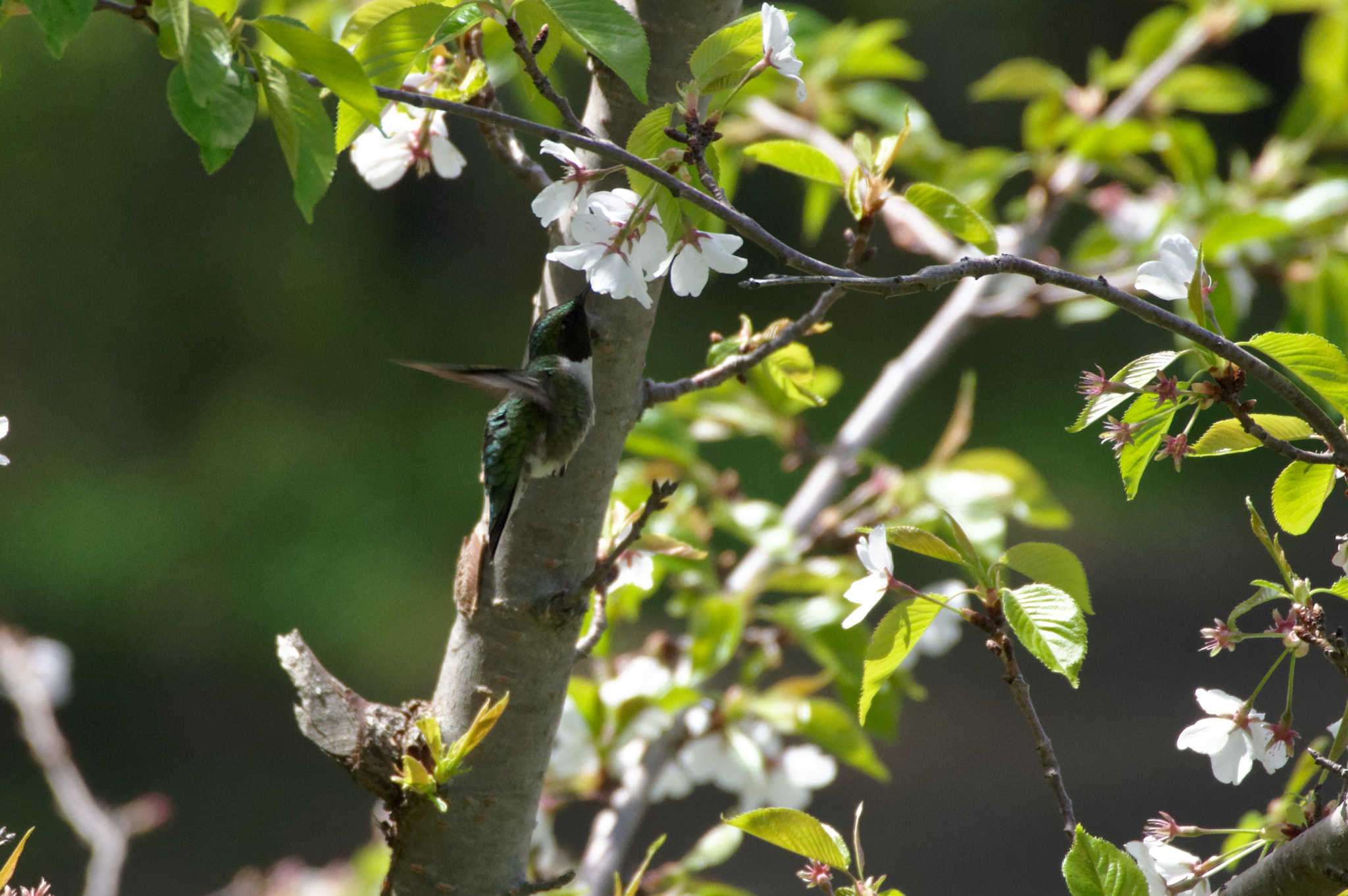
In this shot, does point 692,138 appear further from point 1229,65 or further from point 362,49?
point 1229,65

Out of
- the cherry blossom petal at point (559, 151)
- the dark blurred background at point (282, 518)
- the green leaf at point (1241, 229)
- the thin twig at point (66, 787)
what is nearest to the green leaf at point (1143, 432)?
the cherry blossom petal at point (559, 151)

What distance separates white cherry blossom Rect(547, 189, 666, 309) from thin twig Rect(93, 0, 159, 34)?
17cm

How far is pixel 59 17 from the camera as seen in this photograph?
0.34m

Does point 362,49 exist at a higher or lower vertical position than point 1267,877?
higher

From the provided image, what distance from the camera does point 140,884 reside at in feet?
8.38

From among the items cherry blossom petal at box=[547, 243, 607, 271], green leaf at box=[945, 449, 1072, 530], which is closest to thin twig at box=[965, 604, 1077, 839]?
cherry blossom petal at box=[547, 243, 607, 271]

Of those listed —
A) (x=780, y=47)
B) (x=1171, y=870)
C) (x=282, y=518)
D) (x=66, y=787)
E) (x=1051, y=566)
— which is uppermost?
(x=780, y=47)

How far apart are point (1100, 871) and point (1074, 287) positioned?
22cm

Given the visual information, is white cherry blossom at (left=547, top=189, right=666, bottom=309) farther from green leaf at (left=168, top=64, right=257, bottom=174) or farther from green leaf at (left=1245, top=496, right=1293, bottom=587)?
green leaf at (left=1245, top=496, right=1293, bottom=587)

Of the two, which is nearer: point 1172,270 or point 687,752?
point 1172,270

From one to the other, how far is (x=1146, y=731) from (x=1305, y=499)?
9.50ft

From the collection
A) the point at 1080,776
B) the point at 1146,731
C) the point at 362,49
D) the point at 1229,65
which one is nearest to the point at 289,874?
the point at 362,49

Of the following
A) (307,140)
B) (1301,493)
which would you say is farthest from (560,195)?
(1301,493)

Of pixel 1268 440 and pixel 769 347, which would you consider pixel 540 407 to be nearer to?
pixel 769 347
